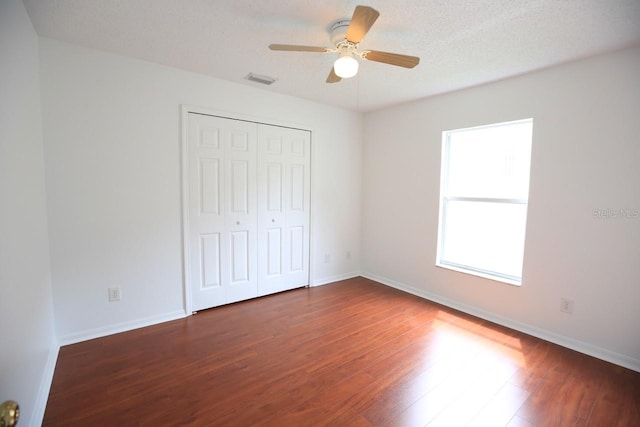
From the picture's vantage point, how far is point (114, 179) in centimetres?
259

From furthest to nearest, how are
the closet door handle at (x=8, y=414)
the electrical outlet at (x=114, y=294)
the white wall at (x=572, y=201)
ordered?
the electrical outlet at (x=114, y=294) < the white wall at (x=572, y=201) < the closet door handle at (x=8, y=414)

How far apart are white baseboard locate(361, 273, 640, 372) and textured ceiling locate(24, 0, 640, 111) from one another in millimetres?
2354

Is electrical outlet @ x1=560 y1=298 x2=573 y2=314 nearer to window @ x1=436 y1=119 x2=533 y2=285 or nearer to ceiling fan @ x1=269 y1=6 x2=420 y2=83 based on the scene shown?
window @ x1=436 y1=119 x2=533 y2=285

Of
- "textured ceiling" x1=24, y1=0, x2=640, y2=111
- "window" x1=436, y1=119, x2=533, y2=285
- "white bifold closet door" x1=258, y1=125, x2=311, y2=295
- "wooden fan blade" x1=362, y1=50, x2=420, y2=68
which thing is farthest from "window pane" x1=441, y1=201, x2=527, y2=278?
"wooden fan blade" x1=362, y1=50, x2=420, y2=68

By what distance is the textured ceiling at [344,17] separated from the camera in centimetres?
180

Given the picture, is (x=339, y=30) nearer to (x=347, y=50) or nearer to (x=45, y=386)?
(x=347, y=50)

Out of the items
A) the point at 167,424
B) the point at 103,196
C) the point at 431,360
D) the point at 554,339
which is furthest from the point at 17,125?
the point at 554,339

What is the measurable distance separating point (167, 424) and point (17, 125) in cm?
185

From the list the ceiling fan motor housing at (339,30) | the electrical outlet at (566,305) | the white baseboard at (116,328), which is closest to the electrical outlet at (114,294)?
the white baseboard at (116,328)

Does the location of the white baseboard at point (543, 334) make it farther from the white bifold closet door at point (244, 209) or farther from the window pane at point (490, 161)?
the white bifold closet door at point (244, 209)

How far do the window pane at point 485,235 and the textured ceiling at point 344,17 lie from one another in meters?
1.33

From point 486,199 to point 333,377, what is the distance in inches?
94.0

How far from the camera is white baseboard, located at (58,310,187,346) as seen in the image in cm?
247

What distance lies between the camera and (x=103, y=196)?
8.35 feet
